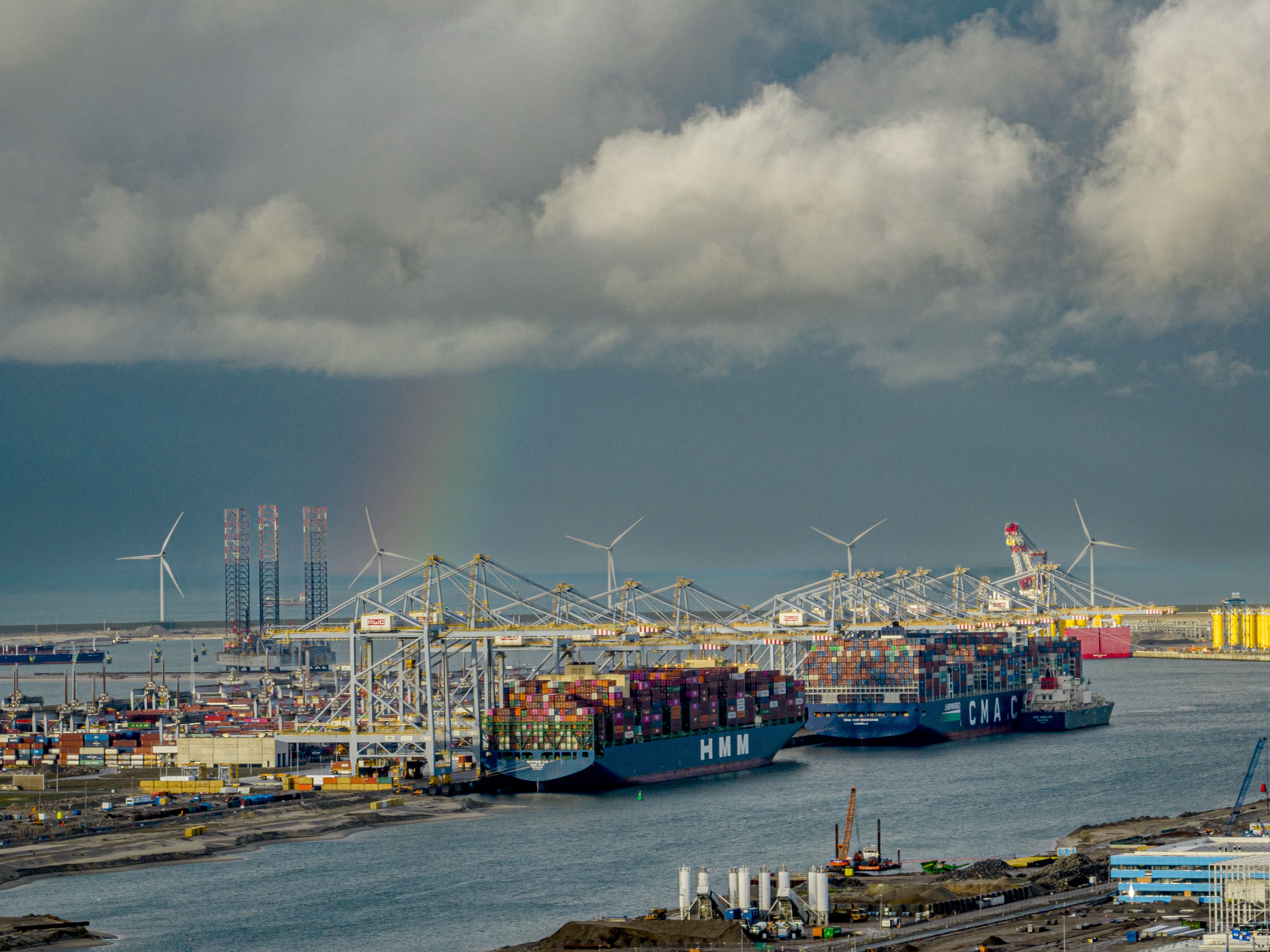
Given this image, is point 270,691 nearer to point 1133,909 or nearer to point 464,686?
point 464,686

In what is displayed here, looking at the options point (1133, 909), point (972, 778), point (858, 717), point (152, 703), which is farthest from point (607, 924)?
point (152, 703)

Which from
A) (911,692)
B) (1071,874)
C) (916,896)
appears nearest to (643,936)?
(916,896)

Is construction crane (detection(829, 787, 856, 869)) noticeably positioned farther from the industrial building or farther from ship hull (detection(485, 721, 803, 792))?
ship hull (detection(485, 721, 803, 792))

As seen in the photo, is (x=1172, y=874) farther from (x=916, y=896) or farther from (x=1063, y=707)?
(x=1063, y=707)

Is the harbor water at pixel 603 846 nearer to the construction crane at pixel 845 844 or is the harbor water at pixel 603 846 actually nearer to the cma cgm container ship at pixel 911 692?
the construction crane at pixel 845 844

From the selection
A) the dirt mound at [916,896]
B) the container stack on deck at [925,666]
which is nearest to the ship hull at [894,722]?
the container stack on deck at [925,666]
